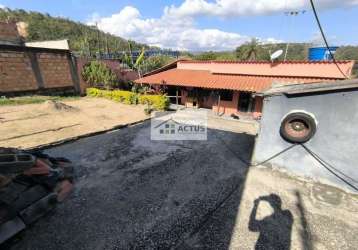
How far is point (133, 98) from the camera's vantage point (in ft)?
60.5

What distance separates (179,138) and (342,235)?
7.57m

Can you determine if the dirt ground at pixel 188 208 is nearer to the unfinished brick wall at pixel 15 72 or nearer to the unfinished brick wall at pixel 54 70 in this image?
the unfinished brick wall at pixel 15 72

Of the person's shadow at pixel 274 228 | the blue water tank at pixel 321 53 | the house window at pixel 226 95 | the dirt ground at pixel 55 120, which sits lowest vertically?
the person's shadow at pixel 274 228

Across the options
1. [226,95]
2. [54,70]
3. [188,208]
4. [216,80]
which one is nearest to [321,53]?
[226,95]

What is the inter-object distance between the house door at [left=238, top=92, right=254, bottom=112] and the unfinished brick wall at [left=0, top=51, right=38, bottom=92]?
63.1ft

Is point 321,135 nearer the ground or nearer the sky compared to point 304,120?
nearer the ground

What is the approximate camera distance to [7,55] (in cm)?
1734

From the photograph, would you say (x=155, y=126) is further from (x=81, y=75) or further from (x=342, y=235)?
(x=81, y=75)

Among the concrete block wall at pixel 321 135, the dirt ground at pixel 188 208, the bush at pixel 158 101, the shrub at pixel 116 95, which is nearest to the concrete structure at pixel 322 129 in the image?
the concrete block wall at pixel 321 135

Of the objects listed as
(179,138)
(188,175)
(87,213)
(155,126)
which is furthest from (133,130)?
(87,213)

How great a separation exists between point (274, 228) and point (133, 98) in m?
15.9

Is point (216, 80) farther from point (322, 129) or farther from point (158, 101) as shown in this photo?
point (322, 129)

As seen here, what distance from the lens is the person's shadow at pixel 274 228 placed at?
14.5 ft

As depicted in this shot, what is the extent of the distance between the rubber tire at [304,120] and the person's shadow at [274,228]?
7.78 ft
